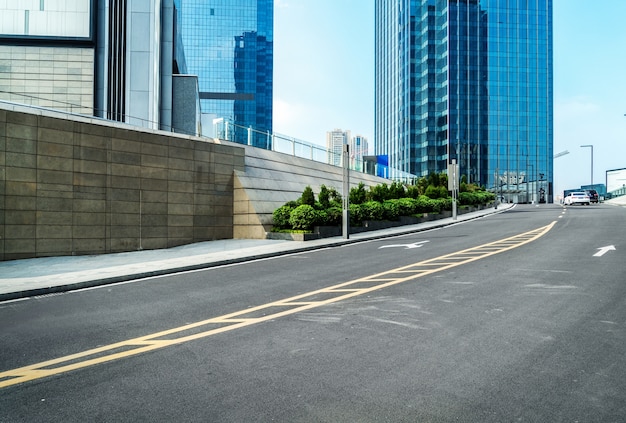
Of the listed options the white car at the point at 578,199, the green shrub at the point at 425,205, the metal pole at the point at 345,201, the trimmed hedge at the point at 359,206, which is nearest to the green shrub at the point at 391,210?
the trimmed hedge at the point at 359,206

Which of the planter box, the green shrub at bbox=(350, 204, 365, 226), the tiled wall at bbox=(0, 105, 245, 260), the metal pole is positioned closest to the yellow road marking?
the metal pole

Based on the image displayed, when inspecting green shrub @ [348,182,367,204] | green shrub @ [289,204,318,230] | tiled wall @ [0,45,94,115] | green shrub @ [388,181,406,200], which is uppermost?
tiled wall @ [0,45,94,115]

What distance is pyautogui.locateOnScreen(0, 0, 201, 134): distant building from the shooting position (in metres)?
30.2

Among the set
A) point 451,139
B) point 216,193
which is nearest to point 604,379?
point 216,193

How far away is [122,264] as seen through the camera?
14.8 metres

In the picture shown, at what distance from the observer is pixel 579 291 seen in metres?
8.69

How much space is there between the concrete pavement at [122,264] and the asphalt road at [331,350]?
1023 mm

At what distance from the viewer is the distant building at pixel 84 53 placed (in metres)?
30.2

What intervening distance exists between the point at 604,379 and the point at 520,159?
114 m

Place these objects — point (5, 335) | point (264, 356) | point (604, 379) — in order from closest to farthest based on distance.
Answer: point (604, 379)
point (264, 356)
point (5, 335)

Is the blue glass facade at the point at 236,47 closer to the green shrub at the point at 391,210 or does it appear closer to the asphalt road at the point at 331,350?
the green shrub at the point at 391,210

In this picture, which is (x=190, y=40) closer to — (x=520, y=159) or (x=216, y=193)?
(x=520, y=159)

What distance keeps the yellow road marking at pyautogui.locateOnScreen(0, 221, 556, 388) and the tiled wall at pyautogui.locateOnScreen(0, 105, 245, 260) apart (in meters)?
12.0

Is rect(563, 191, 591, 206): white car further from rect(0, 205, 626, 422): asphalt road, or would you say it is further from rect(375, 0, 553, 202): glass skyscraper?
rect(0, 205, 626, 422): asphalt road
